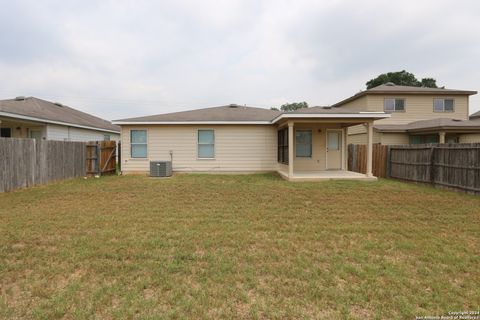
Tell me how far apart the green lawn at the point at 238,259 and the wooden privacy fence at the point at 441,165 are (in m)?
2.37

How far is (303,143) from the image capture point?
13344 mm

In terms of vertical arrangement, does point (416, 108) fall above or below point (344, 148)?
above

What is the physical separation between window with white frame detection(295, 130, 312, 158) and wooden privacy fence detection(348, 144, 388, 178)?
119 inches

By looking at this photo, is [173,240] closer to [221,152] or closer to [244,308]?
[244,308]

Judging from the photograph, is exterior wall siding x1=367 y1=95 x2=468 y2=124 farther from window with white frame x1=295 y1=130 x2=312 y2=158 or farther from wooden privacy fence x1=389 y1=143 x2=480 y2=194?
window with white frame x1=295 y1=130 x2=312 y2=158

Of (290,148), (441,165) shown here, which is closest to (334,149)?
(290,148)

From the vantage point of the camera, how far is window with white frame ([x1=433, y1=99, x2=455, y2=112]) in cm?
1920

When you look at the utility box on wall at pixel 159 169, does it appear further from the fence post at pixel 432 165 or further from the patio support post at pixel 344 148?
the fence post at pixel 432 165

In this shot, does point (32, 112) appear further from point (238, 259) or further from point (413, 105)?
point (413, 105)

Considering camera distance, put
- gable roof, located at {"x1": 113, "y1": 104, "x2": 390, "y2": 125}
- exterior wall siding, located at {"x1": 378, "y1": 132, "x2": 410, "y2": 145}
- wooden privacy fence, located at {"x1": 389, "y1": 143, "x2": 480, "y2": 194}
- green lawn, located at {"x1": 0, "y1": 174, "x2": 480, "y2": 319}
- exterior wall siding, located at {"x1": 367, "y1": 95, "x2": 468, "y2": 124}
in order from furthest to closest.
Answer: exterior wall siding, located at {"x1": 367, "y1": 95, "x2": 468, "y2": 124} < exterior wall siding, located at {"x1": 378, "y1": 132, "x2": 410, "y2": 145} < gable roof, located at {"x1": 113, "y1": 104, "x2": 390, "y2": 125} < wooden privacy fence, located at {"x1": 389, "y1": 143, "x2": 480, "y2": 194} < green lawn, located at {"x1": 0, "y1": 174, "x2": 480, "y2": 319}

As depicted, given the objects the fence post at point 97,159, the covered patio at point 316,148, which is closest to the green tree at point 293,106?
the covered patio at point 316,148

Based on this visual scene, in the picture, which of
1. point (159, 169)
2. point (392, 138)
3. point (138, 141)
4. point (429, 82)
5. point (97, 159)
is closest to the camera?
point (159, 169)

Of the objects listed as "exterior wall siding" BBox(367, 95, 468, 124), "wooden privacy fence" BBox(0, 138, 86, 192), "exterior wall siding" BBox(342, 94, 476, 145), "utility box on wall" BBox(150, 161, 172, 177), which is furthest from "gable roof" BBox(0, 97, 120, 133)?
"exterior wall siding" BBox(367, 95, 468, 124)

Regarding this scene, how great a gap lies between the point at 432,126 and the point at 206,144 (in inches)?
501
